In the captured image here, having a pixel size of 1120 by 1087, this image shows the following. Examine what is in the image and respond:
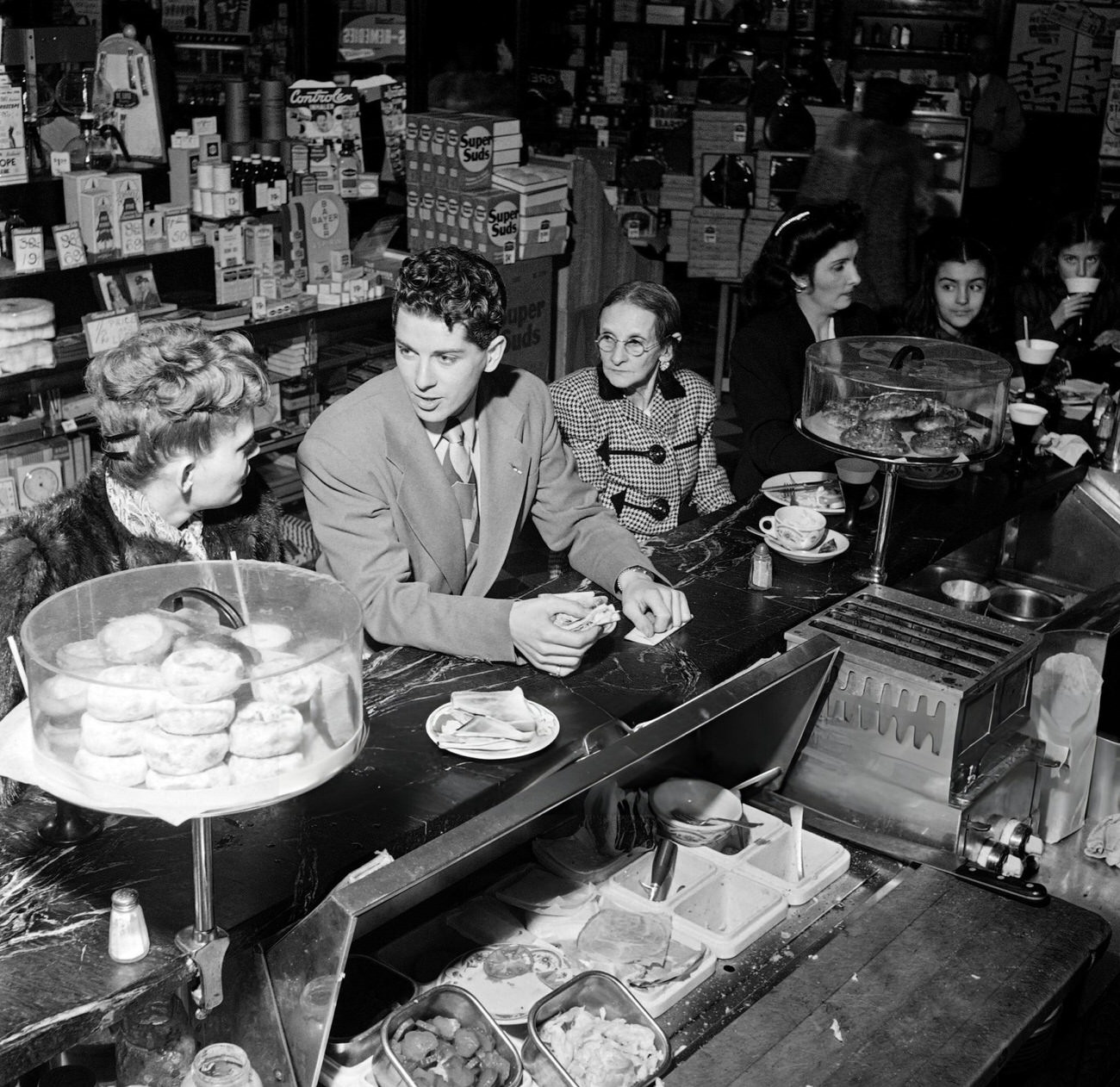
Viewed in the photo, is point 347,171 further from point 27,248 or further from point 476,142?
point 27,248

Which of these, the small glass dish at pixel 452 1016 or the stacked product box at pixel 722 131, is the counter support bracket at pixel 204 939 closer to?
the small glass dish at pixel 452 1016

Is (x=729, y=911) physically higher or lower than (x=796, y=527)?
lower

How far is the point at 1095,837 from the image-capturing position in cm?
321

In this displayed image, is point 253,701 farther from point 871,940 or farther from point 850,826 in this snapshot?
point 850,826

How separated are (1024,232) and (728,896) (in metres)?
10.4

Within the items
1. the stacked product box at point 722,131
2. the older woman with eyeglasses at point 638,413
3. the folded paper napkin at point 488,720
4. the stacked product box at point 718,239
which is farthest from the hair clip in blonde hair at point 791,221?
the stacked product box at point 722,131

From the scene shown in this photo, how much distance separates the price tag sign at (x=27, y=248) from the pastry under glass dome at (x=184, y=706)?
3.62 m

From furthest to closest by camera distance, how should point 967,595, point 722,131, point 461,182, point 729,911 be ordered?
1. point 722,131
2. point 461,182
3. point 967,595
4. point 729,911

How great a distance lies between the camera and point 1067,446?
4.23 m

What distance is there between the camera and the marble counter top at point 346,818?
179 centimetres

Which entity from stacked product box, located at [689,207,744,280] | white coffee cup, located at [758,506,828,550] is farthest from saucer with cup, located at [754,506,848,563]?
stacked product box, located at [689,207,744,280]

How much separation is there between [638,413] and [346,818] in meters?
2.46

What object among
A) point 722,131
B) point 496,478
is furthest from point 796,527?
point 722,131

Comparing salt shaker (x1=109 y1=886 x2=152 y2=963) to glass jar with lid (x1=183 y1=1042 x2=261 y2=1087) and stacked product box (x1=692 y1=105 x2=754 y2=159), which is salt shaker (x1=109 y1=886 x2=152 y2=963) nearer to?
glass jar with lid (x1=183 y1=1042 x2=261 y2=1087)
